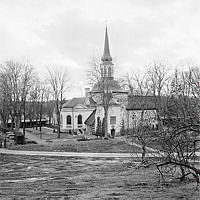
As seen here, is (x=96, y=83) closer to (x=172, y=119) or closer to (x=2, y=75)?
(x=2, y=75)

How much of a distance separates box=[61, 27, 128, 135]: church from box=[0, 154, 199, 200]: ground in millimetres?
20390

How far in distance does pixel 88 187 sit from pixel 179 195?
4896 mm

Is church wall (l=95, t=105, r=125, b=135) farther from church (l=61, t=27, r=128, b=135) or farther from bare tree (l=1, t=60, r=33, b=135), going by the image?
bare tree (l=1, t=60, r=33, b=135)

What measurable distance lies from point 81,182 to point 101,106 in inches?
1471

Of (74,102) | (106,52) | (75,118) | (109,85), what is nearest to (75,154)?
(109,85)

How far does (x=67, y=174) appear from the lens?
2222cm

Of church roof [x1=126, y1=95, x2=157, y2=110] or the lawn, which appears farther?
church roof [x1=126, y1=95, x2=157, y2=110]

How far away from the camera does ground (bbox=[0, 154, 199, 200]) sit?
1512cm

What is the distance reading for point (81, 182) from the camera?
18.9m

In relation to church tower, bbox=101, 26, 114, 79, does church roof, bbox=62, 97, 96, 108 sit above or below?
below

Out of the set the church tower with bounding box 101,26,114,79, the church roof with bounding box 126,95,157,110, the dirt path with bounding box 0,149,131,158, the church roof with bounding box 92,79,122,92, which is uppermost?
the church tower with bounding box 101,26,114,79

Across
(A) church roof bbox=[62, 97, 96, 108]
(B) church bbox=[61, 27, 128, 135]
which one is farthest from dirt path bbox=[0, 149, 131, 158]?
(A) church roof bbox=[62, 97, 96, 108]

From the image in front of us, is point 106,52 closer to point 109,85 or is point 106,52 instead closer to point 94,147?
point 109,85

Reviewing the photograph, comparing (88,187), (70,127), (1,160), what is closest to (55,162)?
(1,160)
